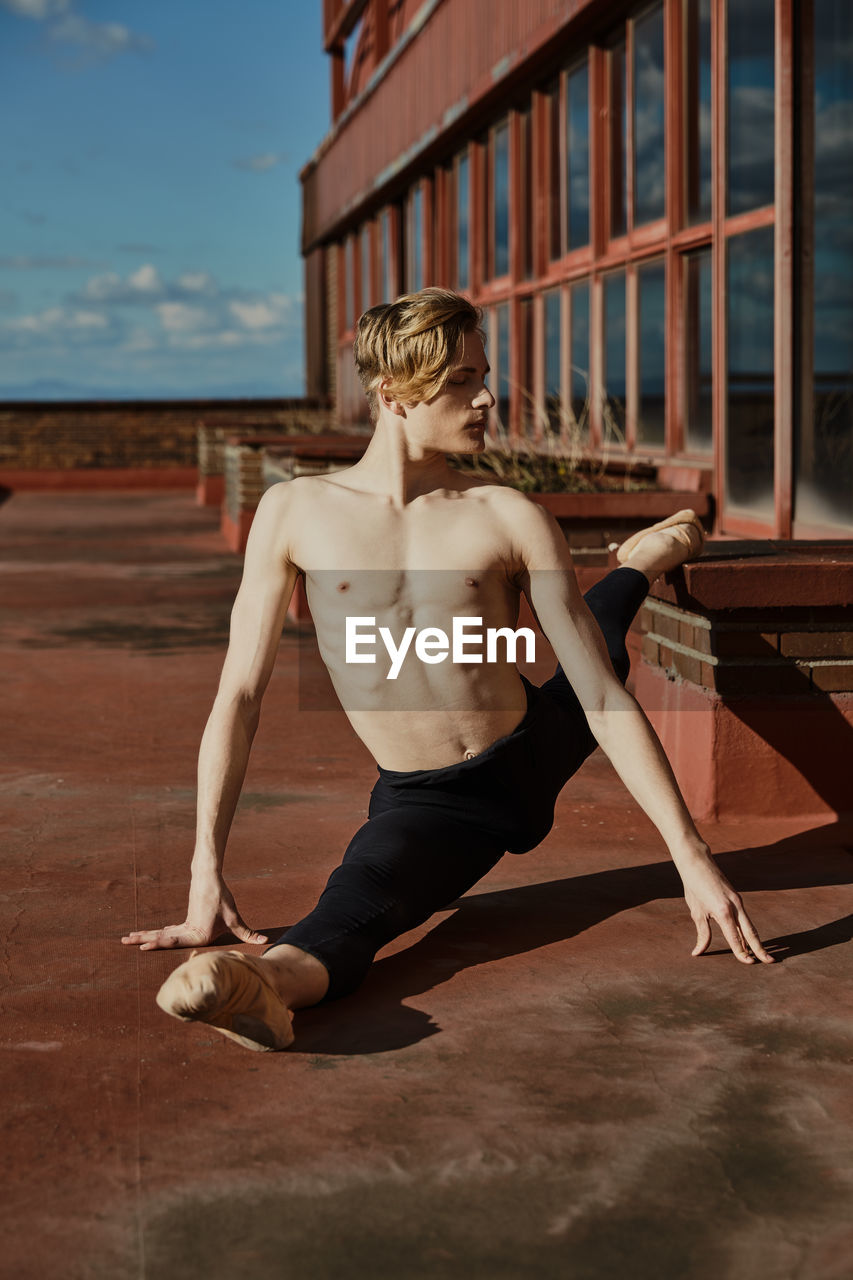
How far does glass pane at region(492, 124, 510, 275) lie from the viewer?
13680 millimetres

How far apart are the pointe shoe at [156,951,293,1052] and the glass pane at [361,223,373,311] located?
1891 centimetres

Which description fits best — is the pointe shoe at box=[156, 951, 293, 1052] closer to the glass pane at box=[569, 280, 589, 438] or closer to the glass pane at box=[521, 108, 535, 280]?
the glass pane at box=[569, 280, 589, 438]

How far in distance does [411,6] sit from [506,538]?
1695 cm

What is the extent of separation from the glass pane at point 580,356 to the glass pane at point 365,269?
9.63m

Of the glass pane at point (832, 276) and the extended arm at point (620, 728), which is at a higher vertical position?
the glass pane at point (832, 276)

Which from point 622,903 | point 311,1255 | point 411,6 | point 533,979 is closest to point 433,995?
point 533,979

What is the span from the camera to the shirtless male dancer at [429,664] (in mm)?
3346

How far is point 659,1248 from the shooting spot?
2145 mm

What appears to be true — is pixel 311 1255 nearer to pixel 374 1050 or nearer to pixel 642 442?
pixel 374 1050

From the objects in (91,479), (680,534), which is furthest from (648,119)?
(91,479)

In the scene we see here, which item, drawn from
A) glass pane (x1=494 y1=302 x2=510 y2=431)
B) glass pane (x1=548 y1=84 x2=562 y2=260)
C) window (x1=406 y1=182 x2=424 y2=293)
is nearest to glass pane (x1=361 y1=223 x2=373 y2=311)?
window (x1=406 y1=182 x2=424 y2=293)

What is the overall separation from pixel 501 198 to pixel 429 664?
1122 cm

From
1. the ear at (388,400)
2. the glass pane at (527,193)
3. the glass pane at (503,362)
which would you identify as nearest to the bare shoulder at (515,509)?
the ear at (388,400)

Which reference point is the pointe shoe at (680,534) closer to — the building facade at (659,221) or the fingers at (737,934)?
the fingers at (737,934)
